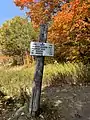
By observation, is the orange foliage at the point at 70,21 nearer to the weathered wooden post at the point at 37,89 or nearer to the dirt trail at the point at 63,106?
the dirt trail at the point at 63,106

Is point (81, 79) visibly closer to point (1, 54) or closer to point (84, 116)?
point (84, 116)

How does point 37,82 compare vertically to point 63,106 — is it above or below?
above

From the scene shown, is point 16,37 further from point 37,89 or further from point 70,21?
point 37,89

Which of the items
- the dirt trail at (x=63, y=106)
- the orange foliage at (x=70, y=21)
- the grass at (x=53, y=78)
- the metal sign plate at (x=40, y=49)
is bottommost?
the dirt trail at (x=63, y=106)

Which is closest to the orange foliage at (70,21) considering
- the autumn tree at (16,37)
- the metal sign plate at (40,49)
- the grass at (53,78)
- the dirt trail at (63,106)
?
the grass at (53,78)

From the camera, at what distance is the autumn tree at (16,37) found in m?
36.0

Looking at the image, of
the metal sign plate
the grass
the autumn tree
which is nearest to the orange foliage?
the grass

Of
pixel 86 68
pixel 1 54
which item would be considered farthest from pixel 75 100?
pixel 1 54

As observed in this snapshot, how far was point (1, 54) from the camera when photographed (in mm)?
44094

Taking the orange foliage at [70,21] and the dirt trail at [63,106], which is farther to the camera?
the orange foliage at [70,21]

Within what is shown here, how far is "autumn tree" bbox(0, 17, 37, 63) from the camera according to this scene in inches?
1419

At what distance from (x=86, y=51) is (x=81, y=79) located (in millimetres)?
6315

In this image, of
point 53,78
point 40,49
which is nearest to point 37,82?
point 40,49

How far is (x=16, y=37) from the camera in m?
39.0
